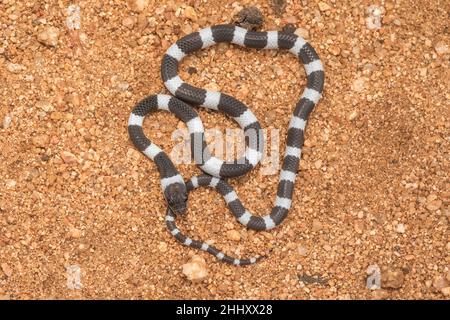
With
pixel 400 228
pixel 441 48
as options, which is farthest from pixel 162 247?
pixel 441 48

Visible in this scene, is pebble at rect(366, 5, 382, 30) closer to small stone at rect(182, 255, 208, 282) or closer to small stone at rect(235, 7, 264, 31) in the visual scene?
small stone at rect(235, 7, 264, 31)

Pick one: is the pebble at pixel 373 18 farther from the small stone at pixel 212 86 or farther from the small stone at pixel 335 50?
the small stone at pixel 212 86

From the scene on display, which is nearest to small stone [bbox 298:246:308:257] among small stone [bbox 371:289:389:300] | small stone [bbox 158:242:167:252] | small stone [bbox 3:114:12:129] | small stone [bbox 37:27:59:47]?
small stone [bbox 371:289:389:300]

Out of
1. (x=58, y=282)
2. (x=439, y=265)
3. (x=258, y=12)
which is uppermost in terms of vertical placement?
(x=258, y=12)

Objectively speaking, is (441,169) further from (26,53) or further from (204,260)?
(26,53)

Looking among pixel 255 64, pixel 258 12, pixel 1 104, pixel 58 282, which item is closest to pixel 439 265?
pixel 255 64

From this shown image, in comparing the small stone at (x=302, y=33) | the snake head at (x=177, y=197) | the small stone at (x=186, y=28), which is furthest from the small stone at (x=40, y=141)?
the small stone at (x=302, y=33)
